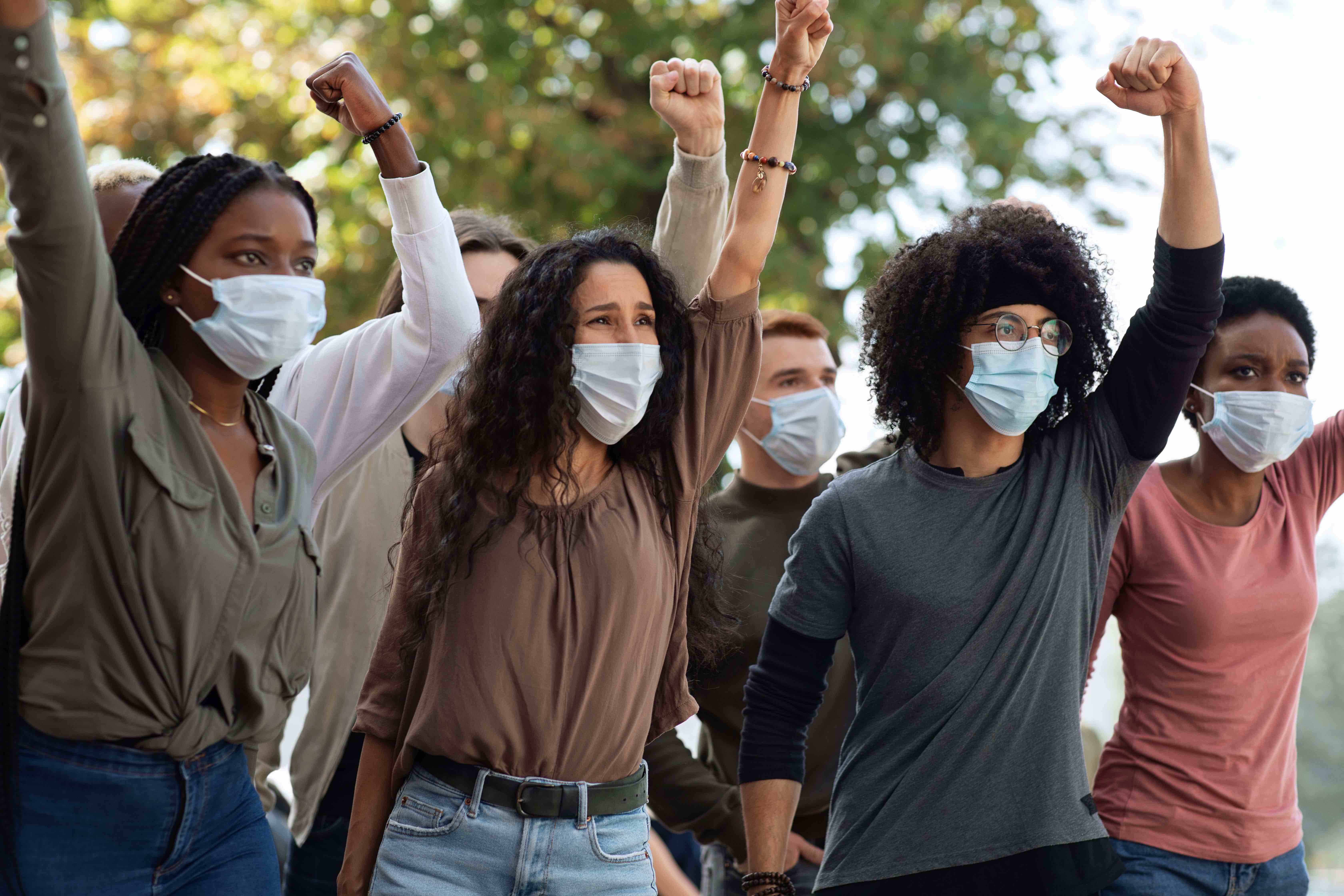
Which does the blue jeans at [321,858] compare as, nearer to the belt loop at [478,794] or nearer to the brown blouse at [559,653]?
the brown blouse at [559,653]

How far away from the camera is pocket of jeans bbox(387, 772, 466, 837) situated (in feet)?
9.01

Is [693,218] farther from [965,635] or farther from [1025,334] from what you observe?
[965,635]

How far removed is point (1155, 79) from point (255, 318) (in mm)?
1943

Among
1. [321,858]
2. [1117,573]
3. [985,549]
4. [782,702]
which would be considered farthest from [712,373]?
[321,858]

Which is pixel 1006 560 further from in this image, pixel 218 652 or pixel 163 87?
pixel 163 87

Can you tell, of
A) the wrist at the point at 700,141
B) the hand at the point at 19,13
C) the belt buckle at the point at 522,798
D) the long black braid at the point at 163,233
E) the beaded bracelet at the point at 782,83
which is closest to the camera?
the hand at the point at 19,13

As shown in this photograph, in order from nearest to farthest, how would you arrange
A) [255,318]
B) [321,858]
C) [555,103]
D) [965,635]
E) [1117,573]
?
[255,318], [965,635], [1117,573], [321,858], [555,103]

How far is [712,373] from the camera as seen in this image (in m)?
3.06

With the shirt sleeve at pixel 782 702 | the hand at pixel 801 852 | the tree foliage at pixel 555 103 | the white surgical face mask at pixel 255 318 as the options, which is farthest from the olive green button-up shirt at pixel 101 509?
the tree foliage at pixel 555 103

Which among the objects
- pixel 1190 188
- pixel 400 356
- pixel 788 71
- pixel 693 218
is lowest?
pixel 400 356

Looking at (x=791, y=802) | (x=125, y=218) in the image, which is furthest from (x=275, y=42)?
(x=791, y=802)

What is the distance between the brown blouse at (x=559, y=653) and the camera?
2.76 metres

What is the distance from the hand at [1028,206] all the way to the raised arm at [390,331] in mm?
1387

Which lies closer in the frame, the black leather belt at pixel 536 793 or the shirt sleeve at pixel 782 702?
the black leather belt at pixel 536 793
